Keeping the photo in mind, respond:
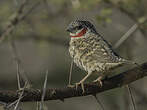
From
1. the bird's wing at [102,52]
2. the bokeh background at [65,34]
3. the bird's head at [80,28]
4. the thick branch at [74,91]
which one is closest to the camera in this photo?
the thick branch at [74,91]

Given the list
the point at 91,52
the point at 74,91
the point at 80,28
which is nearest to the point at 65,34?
the point at 80,28

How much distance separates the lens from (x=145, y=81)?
8.47 metres

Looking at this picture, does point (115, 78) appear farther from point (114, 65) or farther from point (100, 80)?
point (114, 65)

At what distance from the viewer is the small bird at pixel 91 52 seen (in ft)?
15.9

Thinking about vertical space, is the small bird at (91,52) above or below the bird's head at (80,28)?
below

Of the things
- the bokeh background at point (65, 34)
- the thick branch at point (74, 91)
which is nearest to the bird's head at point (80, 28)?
the bokeh background at point (65, 34)

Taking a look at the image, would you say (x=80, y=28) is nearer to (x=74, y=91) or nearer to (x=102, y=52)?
(x=102, y=52)

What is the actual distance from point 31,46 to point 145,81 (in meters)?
5.57

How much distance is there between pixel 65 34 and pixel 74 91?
15.0 ft

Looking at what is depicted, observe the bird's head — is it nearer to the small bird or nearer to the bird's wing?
the small bird

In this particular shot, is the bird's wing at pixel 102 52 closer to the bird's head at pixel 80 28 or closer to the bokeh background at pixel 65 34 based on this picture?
the bird's head at pixel 80 28

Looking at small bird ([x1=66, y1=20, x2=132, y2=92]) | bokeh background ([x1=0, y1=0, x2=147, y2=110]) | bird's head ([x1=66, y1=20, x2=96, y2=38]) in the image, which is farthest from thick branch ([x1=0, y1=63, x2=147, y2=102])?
bokeh background ([x1=0, y1=0, x2=147, y2=110])

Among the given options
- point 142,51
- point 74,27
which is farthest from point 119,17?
point 74,27

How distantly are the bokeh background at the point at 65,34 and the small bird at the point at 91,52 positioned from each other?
752mm
